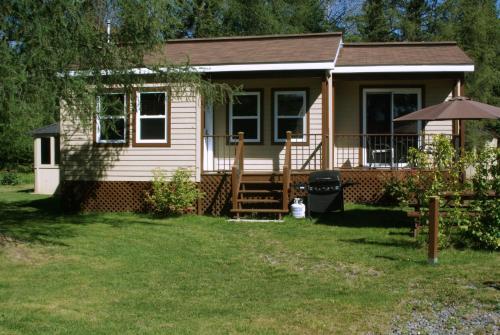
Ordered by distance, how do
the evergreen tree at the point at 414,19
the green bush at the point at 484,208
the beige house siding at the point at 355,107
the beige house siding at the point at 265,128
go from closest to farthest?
the green bush at the point at 484,208, the beige house siding at the point at 265,128, the beige house siding at the point at 355,107, the evergreen tree at the point at 414,19

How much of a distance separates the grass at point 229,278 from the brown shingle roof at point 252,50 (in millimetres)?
4011

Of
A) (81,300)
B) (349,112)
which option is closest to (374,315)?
(81,300)

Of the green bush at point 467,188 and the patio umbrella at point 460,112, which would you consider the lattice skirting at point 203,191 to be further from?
the green bush at point 467,188

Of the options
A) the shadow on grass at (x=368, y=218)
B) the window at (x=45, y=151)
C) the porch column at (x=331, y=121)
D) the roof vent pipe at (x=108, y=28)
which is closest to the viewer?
the roof vent pipe at (x=108, y=28)

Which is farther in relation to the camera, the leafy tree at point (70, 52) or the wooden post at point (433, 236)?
the leafy tree at point (70, 52)

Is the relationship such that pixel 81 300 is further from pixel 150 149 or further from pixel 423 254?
pixel 150 149

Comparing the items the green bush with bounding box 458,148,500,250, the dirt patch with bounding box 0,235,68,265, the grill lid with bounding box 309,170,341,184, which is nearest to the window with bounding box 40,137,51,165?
the dirt patch with bounding box 0,235,68,265

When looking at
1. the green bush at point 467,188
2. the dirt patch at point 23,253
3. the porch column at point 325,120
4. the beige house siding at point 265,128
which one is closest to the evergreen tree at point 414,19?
the beige house siding at point 265,128

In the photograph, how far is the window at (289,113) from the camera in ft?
47.9

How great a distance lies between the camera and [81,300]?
637cm

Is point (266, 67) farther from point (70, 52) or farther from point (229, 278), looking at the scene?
point (229, 278)

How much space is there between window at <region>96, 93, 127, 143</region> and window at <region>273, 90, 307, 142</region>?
12.5ft

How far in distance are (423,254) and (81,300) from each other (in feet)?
15.7

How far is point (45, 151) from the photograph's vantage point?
21.8m
